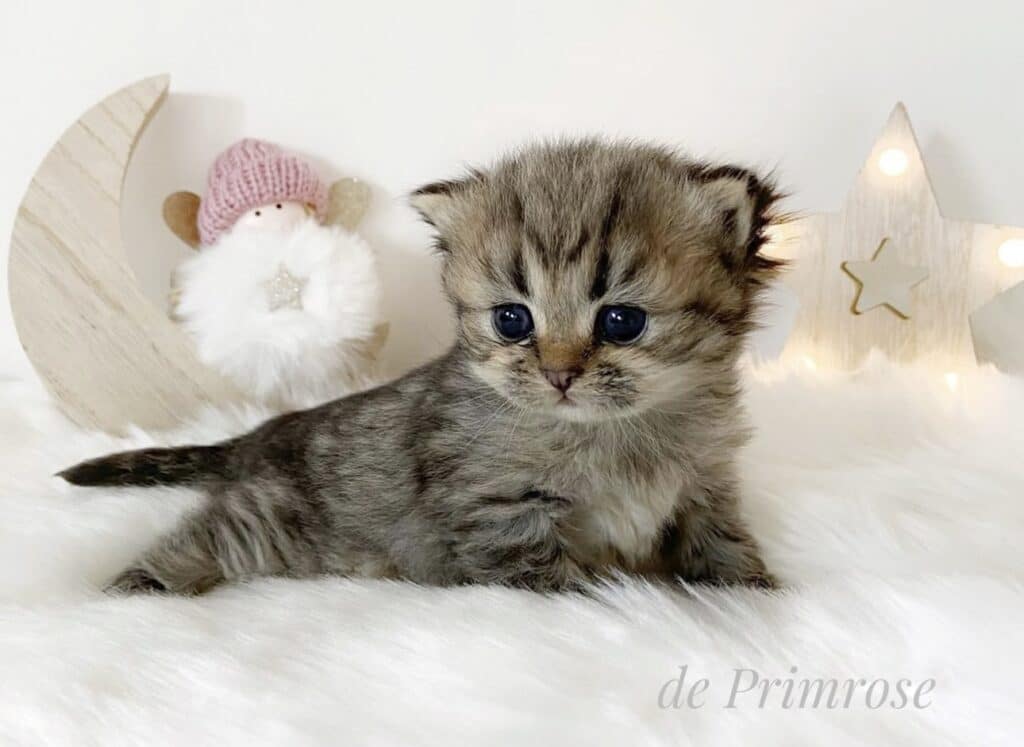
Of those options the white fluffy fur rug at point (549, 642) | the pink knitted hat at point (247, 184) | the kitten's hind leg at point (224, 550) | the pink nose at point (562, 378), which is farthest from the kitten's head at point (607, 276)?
the pink knitted hat at point (247, 184)

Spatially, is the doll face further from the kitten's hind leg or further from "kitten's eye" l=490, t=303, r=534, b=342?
"kitten's eye" l=490, t=303, r=534, b=342

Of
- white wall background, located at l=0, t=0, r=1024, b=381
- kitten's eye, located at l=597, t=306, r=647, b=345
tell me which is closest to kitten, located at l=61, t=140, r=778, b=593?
kitten's eye, located at l=597, t=306, r=647, b=345

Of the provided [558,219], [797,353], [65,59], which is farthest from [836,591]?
[65,59]

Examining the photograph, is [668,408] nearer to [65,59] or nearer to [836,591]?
[836,591]

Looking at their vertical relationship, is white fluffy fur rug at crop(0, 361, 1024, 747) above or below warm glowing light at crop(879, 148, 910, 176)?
below

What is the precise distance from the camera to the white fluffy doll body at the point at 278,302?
122 cm

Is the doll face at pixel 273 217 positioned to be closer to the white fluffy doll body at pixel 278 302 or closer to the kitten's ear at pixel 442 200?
the white fluffy doll body at pixel 278 302

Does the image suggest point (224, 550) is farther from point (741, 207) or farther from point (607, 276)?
point (741, 207)

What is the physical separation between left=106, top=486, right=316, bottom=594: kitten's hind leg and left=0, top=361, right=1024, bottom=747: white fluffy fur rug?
0.05 meters

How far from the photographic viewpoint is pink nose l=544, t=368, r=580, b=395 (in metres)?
0.74

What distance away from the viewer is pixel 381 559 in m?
0.92

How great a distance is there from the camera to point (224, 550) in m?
0.93

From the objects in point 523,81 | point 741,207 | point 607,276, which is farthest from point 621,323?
point 523,81

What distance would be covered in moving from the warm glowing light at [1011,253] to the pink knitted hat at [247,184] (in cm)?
99
